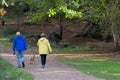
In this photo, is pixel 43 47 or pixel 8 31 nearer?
pixel 43 47

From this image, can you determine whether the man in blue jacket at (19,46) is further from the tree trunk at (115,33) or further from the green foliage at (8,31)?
the green foliage at (8,31)

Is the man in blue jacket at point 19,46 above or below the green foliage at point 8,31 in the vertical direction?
above

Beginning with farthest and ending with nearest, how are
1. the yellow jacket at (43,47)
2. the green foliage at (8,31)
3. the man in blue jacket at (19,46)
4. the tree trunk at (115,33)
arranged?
the green foliage at (8,31) → the tree trunk at (115,33) → the man in blue jacket at (19,46) → the yellow jacket at (43,47)

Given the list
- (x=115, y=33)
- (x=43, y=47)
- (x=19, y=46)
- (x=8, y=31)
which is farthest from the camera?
(x=8, y=31)

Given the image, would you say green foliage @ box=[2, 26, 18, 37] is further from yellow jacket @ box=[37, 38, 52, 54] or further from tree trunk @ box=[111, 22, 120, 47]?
yellow jacket @ box=[37, 38, 52, 54]

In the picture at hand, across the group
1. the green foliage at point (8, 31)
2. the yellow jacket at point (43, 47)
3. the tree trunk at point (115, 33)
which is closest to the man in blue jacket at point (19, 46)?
the yellow jacket at point (43, 47)

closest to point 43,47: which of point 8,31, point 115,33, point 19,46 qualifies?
point 19,46

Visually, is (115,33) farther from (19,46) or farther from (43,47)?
(19,46)

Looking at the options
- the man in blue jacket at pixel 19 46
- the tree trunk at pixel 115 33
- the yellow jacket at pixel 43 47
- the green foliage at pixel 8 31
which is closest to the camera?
the yellow jacket at pixel 43 47

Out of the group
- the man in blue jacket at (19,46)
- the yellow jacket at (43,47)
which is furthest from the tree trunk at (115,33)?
the man in blue jacket at (19,46)

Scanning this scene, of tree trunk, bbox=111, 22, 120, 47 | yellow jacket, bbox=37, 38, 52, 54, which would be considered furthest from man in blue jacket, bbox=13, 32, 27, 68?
tree trunk, bbox=111, 22, 120, 47

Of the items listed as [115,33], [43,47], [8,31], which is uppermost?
[43,47]

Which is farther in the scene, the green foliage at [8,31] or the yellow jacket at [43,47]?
the green foliage at [8,31]

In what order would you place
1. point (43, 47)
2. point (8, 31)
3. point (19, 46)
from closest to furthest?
point (43, 47) → point (19, 46) → point (8, 31)
